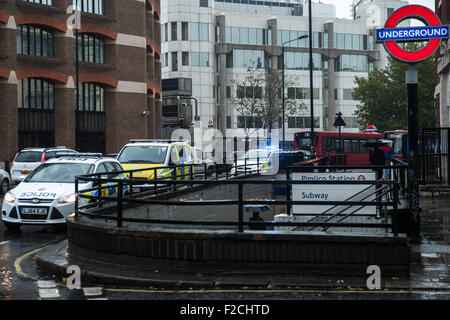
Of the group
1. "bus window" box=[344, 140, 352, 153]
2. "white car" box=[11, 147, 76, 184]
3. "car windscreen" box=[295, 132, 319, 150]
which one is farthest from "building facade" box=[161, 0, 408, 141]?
"white car" box=[11, 147, 76, 184]

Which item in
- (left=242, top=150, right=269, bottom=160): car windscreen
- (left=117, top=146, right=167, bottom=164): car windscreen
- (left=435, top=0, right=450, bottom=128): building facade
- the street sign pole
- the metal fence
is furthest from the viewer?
(left=242, top=150, right=269, bottom=160): car windscreen

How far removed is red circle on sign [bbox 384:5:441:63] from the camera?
995cm

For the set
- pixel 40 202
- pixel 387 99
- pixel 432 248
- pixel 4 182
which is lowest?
pixel 432 248

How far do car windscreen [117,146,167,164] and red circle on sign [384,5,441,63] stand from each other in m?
11.4

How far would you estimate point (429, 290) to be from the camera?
7430 mm

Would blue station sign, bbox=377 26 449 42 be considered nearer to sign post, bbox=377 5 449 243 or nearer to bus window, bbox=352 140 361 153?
sign post, bbox=377 5 449 243

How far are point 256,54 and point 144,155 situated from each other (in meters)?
65.2

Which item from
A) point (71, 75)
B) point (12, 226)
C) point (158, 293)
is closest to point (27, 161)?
point (12, 226)

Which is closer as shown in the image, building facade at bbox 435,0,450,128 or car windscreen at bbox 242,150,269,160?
building facade at bbox 435,0,450,128

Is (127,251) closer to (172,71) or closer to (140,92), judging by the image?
(140,92)

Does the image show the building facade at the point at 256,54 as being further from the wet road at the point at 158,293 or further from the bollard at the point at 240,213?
the wet road at the point at 158,293

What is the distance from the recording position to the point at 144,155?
20719 millimetres

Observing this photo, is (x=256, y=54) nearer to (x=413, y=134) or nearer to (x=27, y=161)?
(x=27, y=161)

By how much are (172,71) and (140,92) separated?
2944 cm
